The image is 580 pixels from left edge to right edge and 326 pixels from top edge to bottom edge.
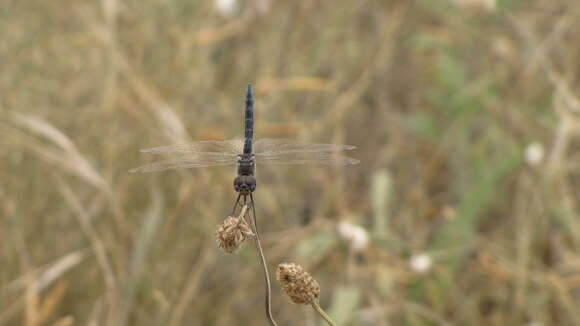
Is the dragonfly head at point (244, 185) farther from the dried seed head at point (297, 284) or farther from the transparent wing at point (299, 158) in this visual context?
the dried seed head at point (297, 284)

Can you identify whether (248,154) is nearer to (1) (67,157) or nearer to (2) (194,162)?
(2) (194,162)

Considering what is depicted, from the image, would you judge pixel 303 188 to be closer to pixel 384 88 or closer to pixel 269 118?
pixel 269 118

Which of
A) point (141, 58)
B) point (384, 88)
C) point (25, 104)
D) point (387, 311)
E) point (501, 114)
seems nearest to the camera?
point (387, 311)

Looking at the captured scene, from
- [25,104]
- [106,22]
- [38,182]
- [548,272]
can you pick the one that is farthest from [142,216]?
[548,272]

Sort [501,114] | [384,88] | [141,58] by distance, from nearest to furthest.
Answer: [141,58] → [501,114] → [384,88]

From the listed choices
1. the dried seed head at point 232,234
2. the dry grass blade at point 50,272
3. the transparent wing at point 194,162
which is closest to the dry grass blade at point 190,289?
the dry grass blade at point 50,272

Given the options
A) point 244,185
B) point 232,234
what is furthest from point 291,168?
point 232,234

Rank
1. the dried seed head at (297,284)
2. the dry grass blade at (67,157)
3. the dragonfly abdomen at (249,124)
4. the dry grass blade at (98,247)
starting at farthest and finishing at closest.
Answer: the dry grass blade at (67,157)
the dry grass blade at (98,247)
the dragonfly abdomen at (249,124)
the dried seed head at (297,284)
